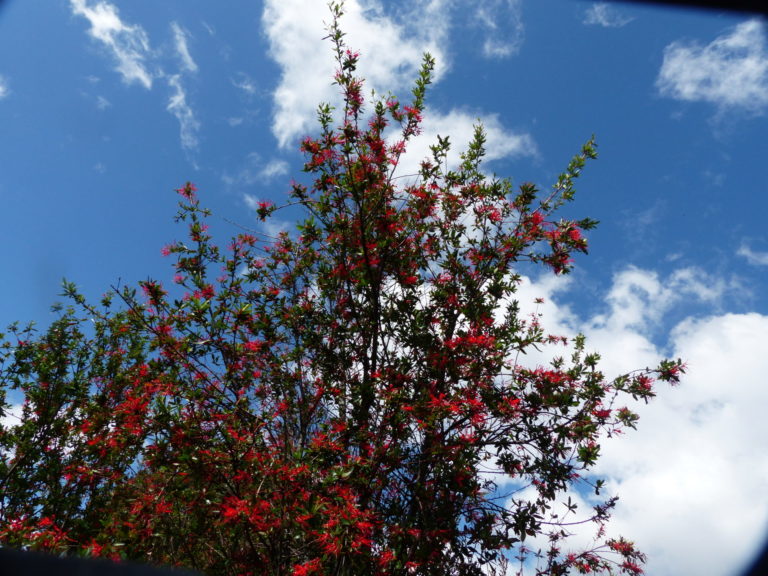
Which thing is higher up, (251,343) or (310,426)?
(251,343)

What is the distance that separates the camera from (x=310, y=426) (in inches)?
261

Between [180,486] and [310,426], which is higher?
[310,426]

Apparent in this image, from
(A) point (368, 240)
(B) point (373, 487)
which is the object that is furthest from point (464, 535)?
(A) point (368, 240)

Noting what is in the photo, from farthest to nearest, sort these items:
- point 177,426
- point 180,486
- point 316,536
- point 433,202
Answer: point 433,202 < point 180,486 < point 177,426 < point 316,536

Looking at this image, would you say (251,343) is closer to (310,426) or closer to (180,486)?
(310,426)

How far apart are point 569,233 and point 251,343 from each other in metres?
4.44

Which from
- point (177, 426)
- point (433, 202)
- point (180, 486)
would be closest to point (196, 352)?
point (177, 426)

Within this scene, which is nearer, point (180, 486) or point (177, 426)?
point (177, 426)

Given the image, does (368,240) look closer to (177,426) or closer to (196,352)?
(196,352)

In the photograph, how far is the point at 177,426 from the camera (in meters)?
5.12

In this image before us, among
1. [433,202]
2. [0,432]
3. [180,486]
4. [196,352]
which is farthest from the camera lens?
[0,432]

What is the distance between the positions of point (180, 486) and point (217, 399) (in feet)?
3.33

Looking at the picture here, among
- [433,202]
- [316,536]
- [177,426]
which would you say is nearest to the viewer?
[316,536]

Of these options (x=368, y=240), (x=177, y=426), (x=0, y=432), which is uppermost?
(x=368, y=240)
